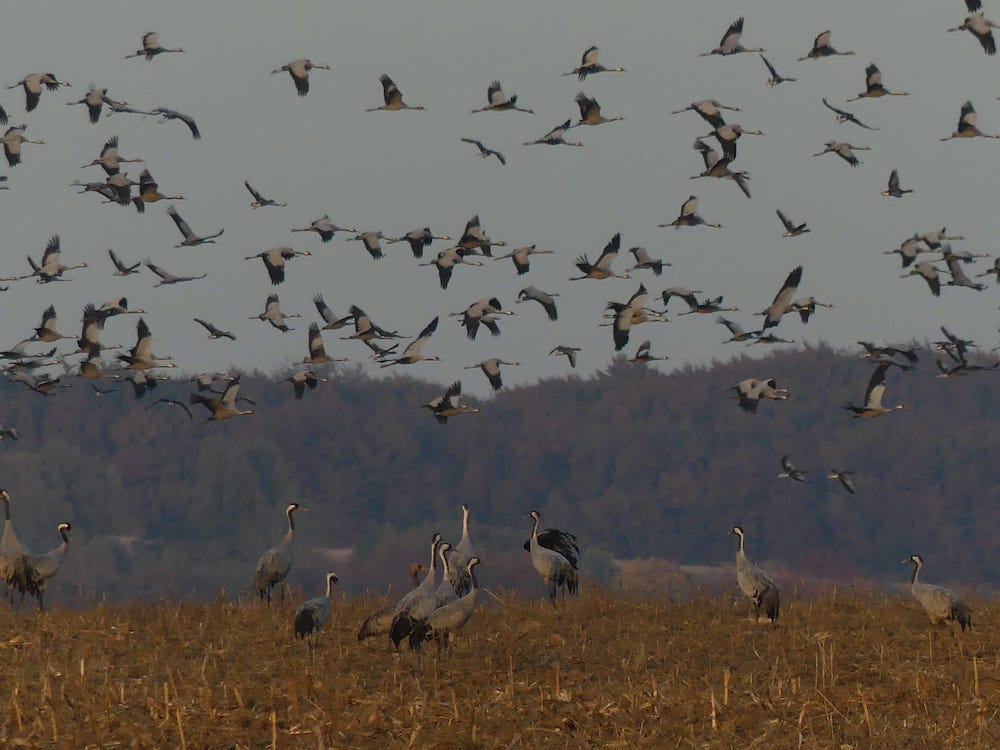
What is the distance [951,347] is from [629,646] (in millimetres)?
14424

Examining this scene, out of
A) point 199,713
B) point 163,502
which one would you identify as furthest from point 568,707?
point 163,502

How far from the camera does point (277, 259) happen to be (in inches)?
1160

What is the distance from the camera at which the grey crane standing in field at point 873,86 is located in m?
29.8

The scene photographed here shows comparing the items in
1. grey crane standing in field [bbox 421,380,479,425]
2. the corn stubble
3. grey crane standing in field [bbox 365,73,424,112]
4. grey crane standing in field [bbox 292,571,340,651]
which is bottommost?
the corn stubble

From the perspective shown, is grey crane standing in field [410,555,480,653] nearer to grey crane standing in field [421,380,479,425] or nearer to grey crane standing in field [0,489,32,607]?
grey crane standing in field [0,489,32,607]

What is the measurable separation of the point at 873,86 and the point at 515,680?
19060 millimetres

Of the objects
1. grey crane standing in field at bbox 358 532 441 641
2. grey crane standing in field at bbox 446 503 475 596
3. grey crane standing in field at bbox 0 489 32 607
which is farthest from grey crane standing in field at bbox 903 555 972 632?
grey crane standing in field at bbox 0 489 32 607

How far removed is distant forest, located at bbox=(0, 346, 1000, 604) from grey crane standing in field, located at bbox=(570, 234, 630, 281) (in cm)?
1721

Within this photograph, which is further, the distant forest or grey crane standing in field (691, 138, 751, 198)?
the distant forest

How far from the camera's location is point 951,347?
28.5m

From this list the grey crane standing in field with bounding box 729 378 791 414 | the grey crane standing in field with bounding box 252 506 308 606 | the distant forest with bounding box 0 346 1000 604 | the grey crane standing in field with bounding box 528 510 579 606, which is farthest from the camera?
the distant forest with bounding box 0 346 1000 604

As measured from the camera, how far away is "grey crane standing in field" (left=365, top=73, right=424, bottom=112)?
29.1 m

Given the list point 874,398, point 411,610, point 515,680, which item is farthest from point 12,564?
point 874,398

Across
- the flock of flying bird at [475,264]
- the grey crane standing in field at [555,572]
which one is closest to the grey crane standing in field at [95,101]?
the flock of flying bird at [475,264]
